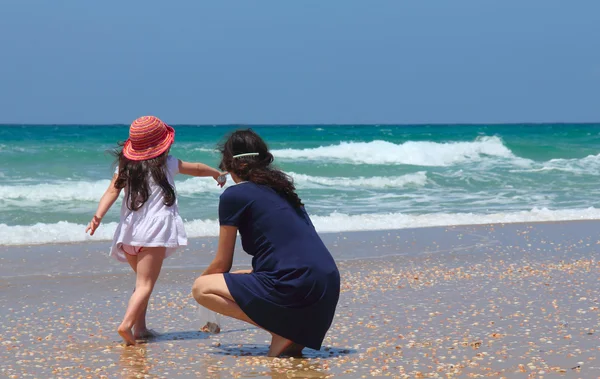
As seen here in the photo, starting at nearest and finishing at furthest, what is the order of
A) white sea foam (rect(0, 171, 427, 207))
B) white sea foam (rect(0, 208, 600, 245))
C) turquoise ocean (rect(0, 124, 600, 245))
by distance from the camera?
white sea foam (rect(0, 208, 600, 245)), turquoise ocean (rect(0, 124, 600, 245)), white sea foam (rect(0, 171, 427, 207))

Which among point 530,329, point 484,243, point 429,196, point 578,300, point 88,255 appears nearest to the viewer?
point 530,329

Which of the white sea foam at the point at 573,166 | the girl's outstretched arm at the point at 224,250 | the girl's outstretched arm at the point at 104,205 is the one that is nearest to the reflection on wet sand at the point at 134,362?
the girl's outstretched arm at the point at 224,250

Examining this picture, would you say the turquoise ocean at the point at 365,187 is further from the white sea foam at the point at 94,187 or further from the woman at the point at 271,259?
the woman at the point at 271,259

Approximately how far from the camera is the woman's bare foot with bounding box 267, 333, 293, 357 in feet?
15.0

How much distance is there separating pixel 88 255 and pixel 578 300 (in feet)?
18.0

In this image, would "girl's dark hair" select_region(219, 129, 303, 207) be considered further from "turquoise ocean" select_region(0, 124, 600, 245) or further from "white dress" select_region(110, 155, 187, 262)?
"turquoise ocean" select_region(0, 124, 600, 245)

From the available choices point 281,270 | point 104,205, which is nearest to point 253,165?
point 281,270

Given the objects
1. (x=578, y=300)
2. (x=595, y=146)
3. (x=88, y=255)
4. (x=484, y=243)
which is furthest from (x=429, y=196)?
(x=595, y=146)

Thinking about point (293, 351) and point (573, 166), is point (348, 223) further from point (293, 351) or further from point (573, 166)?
point (573, 166)

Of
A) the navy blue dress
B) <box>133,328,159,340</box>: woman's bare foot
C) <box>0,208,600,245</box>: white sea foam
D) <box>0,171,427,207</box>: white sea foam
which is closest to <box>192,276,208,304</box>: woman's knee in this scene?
the navy blue dress

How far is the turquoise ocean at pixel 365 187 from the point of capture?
502 inches

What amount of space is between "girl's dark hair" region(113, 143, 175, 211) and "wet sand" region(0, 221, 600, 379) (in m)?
0.90

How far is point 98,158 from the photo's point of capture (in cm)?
2694

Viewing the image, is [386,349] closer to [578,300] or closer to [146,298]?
[146,298]
